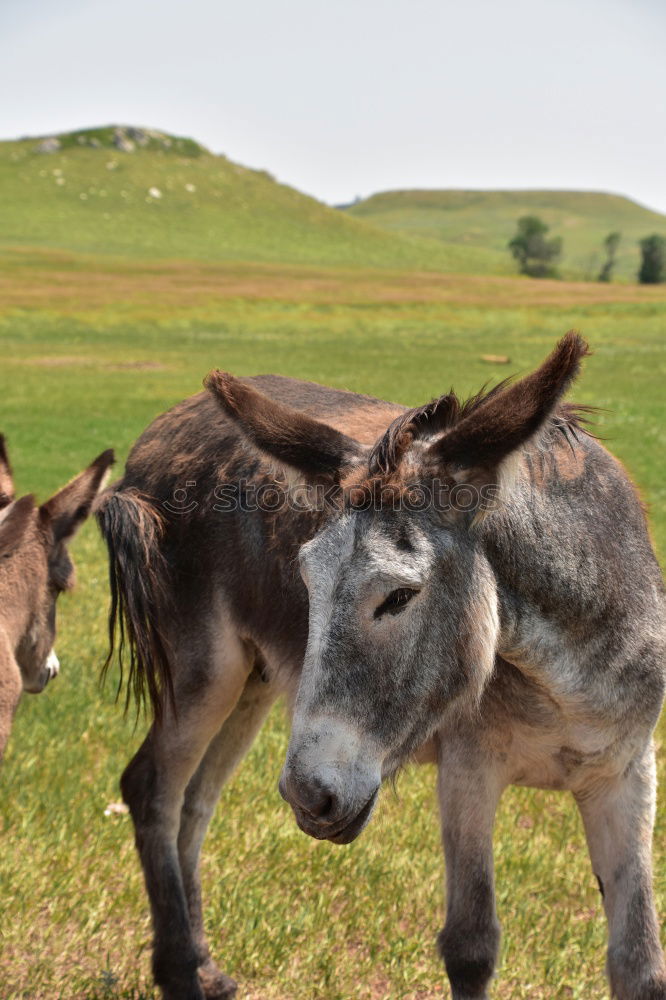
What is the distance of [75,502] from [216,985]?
7.72 feet

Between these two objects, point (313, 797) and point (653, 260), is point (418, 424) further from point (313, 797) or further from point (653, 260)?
point (653, 260)

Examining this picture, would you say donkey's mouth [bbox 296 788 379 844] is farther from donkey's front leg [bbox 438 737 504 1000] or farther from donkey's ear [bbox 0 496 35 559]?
donkey's ear [bbox 0 496 35 559]

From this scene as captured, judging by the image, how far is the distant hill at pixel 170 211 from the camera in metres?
113

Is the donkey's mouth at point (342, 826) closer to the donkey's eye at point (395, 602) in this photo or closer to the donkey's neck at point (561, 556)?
the donkey's eye at point (395, 602)

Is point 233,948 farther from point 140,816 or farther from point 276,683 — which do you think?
point 276,683

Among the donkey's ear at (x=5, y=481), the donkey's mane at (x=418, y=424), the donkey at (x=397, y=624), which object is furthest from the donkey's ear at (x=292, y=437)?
the donkey's ear at (x=5, y=481)

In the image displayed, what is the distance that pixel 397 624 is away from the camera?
290 cm

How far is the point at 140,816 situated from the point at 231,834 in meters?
0.94

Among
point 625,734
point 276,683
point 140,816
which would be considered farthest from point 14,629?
point 625,734

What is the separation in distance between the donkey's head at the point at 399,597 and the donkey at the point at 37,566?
85.9 inches

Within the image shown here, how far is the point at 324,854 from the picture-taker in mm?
5242

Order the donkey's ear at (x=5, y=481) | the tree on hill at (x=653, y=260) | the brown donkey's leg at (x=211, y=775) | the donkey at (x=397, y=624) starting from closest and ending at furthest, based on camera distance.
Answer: the donkey at (x=397, y=624) → the brown donkey's leg at (x=211, y=775) → the donkey's ear at (x=5, y=481) → the tree on hill at (x=653, y=260)

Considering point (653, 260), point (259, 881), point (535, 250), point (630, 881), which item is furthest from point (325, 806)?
point (535, 250)

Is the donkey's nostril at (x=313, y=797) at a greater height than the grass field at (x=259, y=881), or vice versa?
the donkey's nostril at (x=313, y=797)
